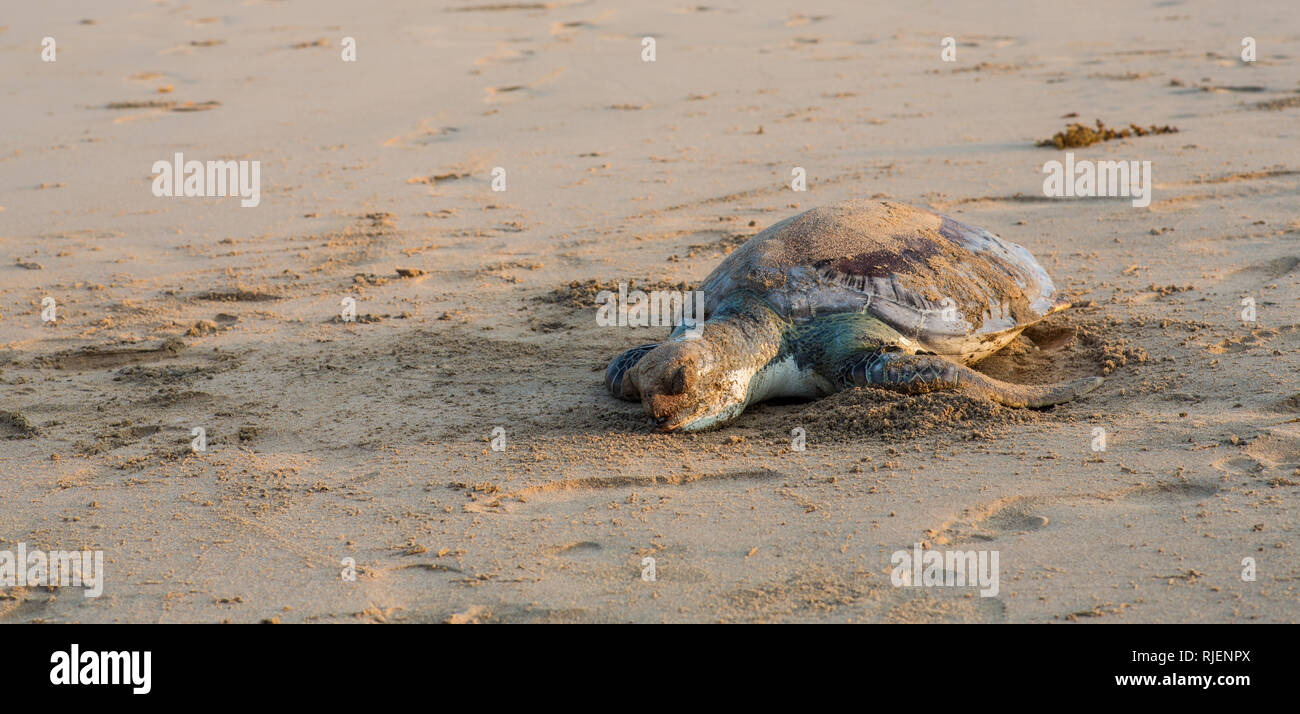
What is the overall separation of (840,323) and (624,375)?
887 millimetres

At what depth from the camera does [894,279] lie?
4.67 metres

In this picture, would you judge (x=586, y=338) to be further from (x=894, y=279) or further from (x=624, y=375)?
(x=894, y=279)

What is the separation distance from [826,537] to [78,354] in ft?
12.8

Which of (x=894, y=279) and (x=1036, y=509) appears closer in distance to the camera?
(x=1036, y=509)

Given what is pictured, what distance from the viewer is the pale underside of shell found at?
4.61 metres

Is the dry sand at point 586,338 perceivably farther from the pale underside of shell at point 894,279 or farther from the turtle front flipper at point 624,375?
the pale underside of shell at point 894,279

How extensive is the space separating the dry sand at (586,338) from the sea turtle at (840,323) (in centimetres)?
14

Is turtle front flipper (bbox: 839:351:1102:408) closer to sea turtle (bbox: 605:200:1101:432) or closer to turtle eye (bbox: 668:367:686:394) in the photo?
sea turtle (bbox: 605:200:1101:432)

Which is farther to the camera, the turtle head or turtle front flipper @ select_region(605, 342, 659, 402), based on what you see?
turtle front flipper @ select_region(605, 342, 659, 402)

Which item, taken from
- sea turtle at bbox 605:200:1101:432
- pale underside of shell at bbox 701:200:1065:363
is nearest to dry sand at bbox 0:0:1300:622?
sea turtle at bbox 605:200:1101:432

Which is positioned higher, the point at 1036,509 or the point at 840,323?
the point at 840,323

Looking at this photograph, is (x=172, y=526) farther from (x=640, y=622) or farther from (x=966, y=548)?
(x=966, y=548)

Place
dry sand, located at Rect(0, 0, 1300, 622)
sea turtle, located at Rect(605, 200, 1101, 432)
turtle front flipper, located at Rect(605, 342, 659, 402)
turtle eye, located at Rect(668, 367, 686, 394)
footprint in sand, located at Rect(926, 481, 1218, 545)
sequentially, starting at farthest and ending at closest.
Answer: turtle front flipper, located at Rect(605, 342, 659, 402) < sea turtle, located at Rect(605, 200, 1101, 432) < turtle eye, located at Rect(668, 367, 686, 394) < footprint in sand, located at Rect(926, 481, 1218, 545) < dry sand, located at Rect(0, 0, 1300, 622)

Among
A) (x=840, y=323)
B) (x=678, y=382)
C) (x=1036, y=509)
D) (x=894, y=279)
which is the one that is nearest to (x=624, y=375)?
(x=678, y=382)
